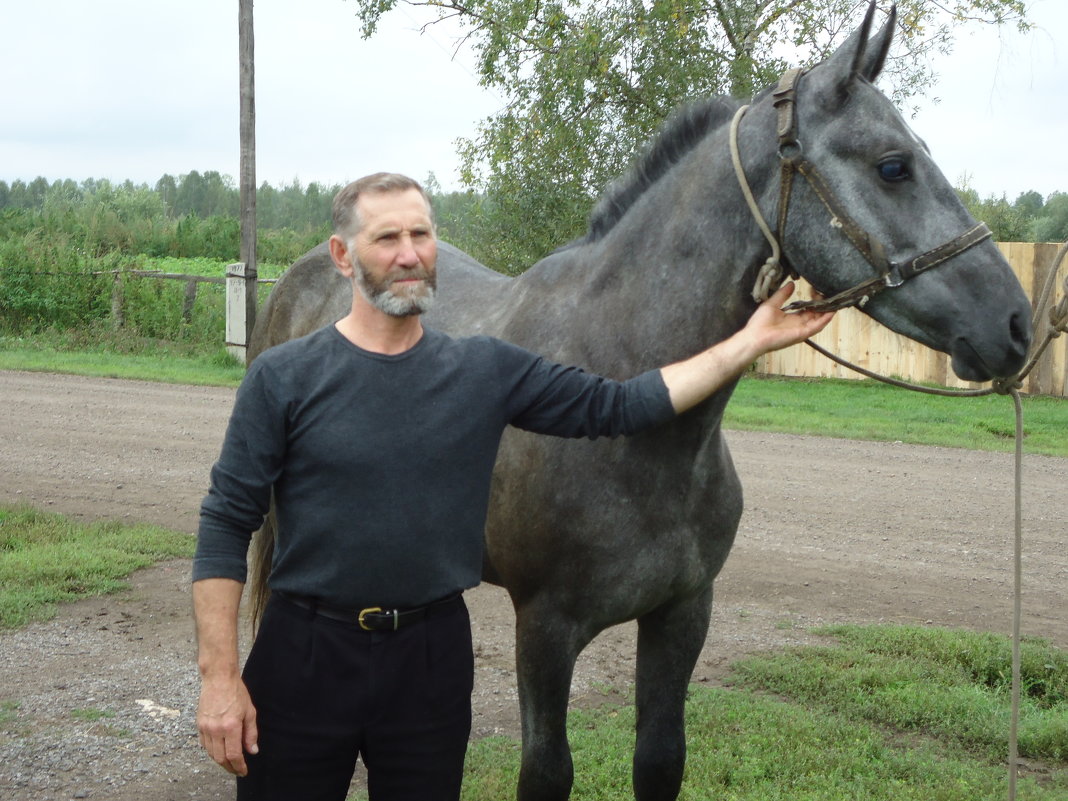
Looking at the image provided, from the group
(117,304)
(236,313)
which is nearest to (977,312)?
(236,313)

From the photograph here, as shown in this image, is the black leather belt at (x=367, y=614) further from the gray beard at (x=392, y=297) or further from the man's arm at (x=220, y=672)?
the gray beard at (x=392, y=297)

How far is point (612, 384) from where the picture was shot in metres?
2.68

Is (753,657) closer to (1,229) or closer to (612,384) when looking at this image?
(612,384)

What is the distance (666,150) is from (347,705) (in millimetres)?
1683

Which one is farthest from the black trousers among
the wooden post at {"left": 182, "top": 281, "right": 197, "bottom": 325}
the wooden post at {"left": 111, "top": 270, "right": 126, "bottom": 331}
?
the wooden post at {"left": 111, "top": 270, "right": 126, "bottom": 331}

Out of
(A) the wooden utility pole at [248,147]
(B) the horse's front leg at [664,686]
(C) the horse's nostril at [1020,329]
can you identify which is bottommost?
(B) the horse's front leg at [664,686]

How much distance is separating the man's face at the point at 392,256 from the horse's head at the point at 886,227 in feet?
2.79

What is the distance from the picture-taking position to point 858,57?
252cm

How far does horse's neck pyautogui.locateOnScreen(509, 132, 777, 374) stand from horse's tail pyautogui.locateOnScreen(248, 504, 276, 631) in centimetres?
199

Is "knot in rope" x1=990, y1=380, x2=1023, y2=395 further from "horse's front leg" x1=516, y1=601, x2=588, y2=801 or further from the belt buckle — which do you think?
the belt buckle

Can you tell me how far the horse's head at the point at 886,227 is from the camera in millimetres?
2408

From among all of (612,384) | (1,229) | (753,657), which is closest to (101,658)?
(753,657)

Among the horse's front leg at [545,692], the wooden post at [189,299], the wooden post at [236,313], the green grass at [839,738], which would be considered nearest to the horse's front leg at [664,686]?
the horse's front leg at [545,692]

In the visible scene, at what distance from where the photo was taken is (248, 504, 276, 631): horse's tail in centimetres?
465
